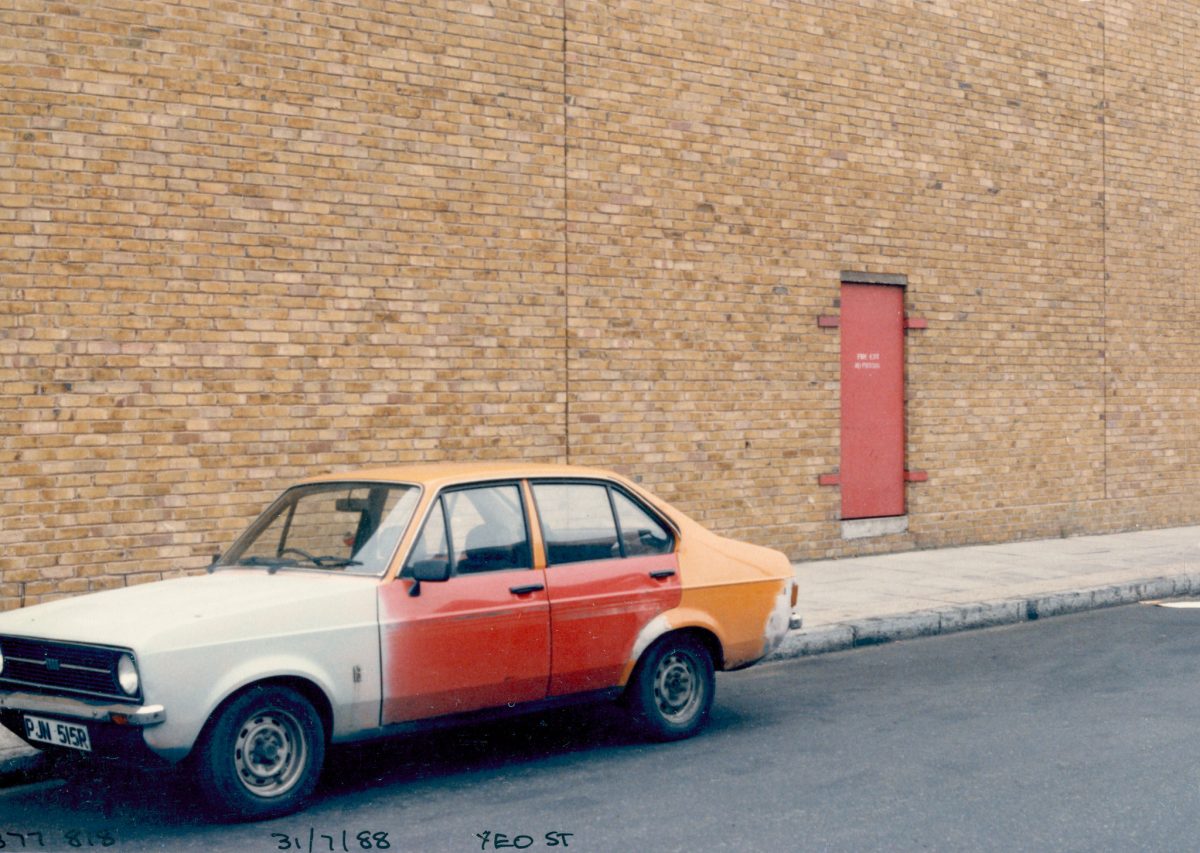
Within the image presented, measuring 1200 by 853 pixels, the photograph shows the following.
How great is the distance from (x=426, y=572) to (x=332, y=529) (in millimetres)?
603

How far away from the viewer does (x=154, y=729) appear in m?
5.59

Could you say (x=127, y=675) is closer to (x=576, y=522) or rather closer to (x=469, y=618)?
(x=469, y=618)

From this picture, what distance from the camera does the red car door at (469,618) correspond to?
6309 millimetres

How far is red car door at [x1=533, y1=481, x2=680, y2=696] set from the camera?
6887mm

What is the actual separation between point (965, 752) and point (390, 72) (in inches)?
285

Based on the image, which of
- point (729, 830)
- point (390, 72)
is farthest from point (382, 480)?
point (390, 72)

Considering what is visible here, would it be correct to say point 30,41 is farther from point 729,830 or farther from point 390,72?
point 729,830

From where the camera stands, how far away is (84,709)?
18.8 ft

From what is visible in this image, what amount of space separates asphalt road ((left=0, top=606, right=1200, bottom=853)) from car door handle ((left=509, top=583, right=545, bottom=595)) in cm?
86

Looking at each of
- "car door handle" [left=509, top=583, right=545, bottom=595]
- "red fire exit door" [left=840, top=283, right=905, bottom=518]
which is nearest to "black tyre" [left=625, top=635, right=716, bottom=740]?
"car door handle" [left=509, top=583, right=545, bottom=595]

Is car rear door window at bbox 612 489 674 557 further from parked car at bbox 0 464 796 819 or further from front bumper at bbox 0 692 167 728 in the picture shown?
front bumper at bbox 0 692 167 728

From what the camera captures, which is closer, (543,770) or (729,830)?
(729,830)

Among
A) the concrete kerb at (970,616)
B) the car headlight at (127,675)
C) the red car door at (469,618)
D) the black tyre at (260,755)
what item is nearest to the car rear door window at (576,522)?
the red car door at (469,618)

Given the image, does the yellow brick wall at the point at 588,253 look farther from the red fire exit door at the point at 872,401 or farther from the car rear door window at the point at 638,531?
the car rear door window at the point at 638,531
